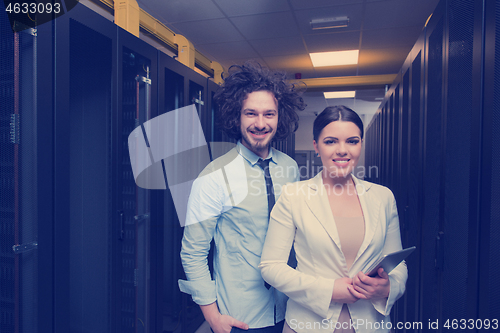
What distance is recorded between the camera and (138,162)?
157cm

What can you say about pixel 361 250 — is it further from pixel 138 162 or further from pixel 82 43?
pixel 82 43

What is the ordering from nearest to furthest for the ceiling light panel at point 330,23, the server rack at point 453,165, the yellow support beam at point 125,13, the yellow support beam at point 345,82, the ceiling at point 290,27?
the server rack at point 453,165 → the yellow support beam at point 125,13 → the ceiling at point 290,27 → the ceiling light panel at point 330,23 → the yellow support beam at point 345,82

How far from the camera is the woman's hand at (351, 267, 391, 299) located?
32.8 inches

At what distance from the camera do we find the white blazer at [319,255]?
2.92ft

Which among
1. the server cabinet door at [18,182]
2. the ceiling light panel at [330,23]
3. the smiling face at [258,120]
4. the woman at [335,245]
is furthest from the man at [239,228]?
the ceiling light panel at [330,23]

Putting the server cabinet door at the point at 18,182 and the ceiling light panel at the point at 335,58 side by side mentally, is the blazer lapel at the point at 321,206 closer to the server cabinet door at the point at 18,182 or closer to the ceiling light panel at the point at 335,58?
the server cabinet door at the point at 18,182

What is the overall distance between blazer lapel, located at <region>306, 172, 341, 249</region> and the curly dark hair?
40cm

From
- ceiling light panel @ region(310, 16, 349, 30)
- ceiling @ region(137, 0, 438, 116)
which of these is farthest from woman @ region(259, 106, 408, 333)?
ceiling light panel @ region(310, 16, 349, 30)

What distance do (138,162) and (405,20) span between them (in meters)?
2.87

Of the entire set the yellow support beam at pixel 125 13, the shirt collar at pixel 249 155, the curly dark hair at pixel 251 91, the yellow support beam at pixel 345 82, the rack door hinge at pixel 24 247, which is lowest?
the rack door hinge at pixel 24 247

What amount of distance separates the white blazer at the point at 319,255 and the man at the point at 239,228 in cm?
13

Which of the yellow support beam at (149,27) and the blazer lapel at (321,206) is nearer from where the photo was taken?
the blazer lapel at (321,206)

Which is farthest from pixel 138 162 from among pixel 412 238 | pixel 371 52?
pixel 371 52

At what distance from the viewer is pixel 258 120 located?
43.0 inches
